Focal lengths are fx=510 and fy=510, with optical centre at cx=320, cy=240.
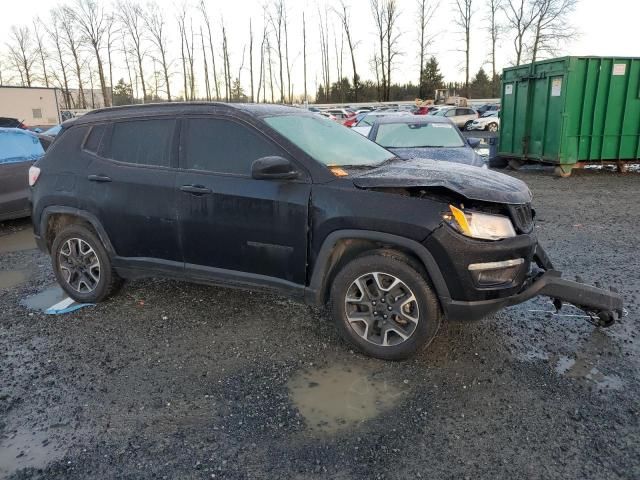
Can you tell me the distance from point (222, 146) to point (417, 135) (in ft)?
18.0

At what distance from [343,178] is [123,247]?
6.90 ft

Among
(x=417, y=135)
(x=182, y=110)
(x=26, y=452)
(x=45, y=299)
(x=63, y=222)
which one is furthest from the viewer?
(x=417, y=135)

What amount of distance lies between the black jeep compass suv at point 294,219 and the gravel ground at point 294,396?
373 millimetres

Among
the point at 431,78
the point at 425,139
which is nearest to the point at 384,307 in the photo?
the point at 425,139

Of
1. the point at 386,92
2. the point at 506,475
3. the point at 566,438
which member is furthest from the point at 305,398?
the point at 386,92

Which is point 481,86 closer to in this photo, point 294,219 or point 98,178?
point 98,178

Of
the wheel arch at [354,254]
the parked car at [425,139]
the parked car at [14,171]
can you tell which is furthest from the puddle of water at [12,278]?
the parked car at [425,139]

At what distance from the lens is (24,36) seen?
2496 inches

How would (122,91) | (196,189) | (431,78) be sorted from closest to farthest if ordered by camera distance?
(196,189) → (431,78) → (122,91)

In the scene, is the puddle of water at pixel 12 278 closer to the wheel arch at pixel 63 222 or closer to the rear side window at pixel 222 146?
the wheel arch at pixel 63 222

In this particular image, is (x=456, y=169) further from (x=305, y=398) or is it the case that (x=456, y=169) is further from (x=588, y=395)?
(x=305, y=398)

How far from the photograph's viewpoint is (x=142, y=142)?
4.34 meters

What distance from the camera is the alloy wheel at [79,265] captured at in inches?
182

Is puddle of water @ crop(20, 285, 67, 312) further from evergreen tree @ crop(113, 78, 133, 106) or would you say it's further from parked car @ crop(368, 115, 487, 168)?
evergreen tree @ crop(113, 78, 133, 106)
